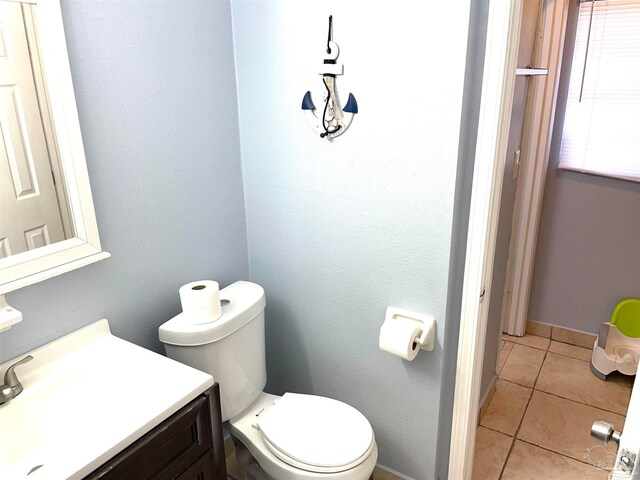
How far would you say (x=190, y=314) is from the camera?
1613 mm

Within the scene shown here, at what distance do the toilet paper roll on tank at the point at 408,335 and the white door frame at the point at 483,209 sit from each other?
113 millimetres

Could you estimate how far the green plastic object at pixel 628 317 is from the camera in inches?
105

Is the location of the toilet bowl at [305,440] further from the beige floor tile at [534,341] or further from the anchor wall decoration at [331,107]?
the beige floor tile at [534,341]

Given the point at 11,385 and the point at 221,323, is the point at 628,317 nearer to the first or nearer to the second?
the point at 221,323

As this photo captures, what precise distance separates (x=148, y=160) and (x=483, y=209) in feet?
3.47

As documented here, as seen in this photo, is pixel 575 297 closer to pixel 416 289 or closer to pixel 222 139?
pixel 416 289

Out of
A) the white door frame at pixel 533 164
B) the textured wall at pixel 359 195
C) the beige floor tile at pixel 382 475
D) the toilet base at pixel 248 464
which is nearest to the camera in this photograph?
the textured wall at pixel 359 195

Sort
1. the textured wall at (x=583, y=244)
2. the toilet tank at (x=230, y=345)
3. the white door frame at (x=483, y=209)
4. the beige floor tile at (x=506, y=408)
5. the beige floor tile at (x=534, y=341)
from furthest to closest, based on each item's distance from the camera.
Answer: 1. the beige floor tile at (x=534, y=341)
2. the textured wall at (x=583, y=244)
3. the beige floor tile at (x=506, y=408)
4. the toilet tank at (x=230, y=345)
5. the white door frame at (x=483, y=209)

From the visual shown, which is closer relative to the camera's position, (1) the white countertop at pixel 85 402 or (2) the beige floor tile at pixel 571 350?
(1) the white countertop at pixel 85 402

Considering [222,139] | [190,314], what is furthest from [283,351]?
[222,139]

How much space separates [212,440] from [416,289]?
79 cm

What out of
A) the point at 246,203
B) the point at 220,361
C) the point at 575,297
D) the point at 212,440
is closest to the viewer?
the point at 212,440

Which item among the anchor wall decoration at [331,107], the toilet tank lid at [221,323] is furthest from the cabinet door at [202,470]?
the anchor wall decoration at [331,107]

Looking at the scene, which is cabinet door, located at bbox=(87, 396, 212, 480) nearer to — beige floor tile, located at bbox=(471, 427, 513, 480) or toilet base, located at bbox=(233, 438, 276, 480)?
toilet base, located at bbox=(233, 438, 276, 480)
